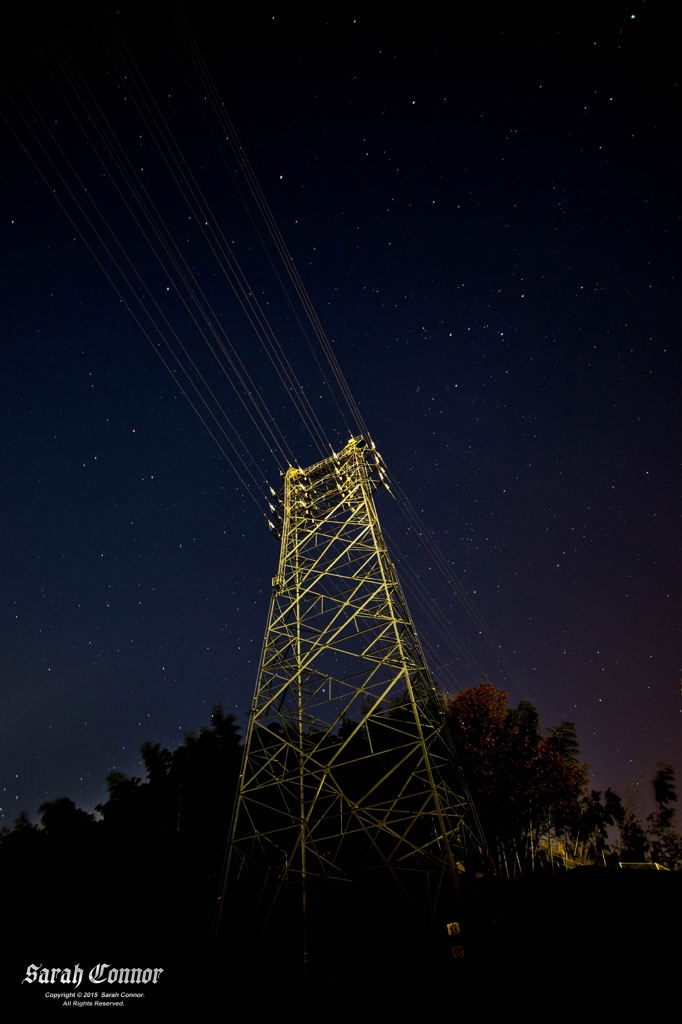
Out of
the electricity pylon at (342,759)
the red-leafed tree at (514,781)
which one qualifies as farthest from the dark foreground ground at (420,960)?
the red-leafed tree at (514,781)

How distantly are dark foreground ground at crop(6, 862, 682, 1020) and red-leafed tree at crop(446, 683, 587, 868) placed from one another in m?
7.18

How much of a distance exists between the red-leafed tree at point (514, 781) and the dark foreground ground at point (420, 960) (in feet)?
23.6

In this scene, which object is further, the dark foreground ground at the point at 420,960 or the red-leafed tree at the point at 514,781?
the red-leafed tree at the point at 514,781

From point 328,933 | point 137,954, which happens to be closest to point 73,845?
point 137,954

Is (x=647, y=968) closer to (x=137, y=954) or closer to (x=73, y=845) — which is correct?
(x=137, y=954)

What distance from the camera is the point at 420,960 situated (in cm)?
762

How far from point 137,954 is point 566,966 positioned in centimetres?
896

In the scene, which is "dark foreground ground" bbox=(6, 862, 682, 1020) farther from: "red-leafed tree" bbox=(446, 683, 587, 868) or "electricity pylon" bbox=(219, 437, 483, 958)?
"red-leafed tree" bbox=(446, 683, 587, 868)

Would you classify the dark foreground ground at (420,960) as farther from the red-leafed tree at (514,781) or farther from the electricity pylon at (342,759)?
the red-leafed tree at (514,781)

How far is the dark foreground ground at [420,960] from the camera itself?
6930mm

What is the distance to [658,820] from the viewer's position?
31938mm

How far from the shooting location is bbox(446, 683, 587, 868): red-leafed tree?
19.0 m

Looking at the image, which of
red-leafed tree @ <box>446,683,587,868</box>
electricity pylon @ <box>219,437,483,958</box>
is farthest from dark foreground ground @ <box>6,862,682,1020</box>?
red-leafed tree @ <box>446,683,587,868</box>

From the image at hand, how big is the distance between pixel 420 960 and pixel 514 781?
13426 mm
